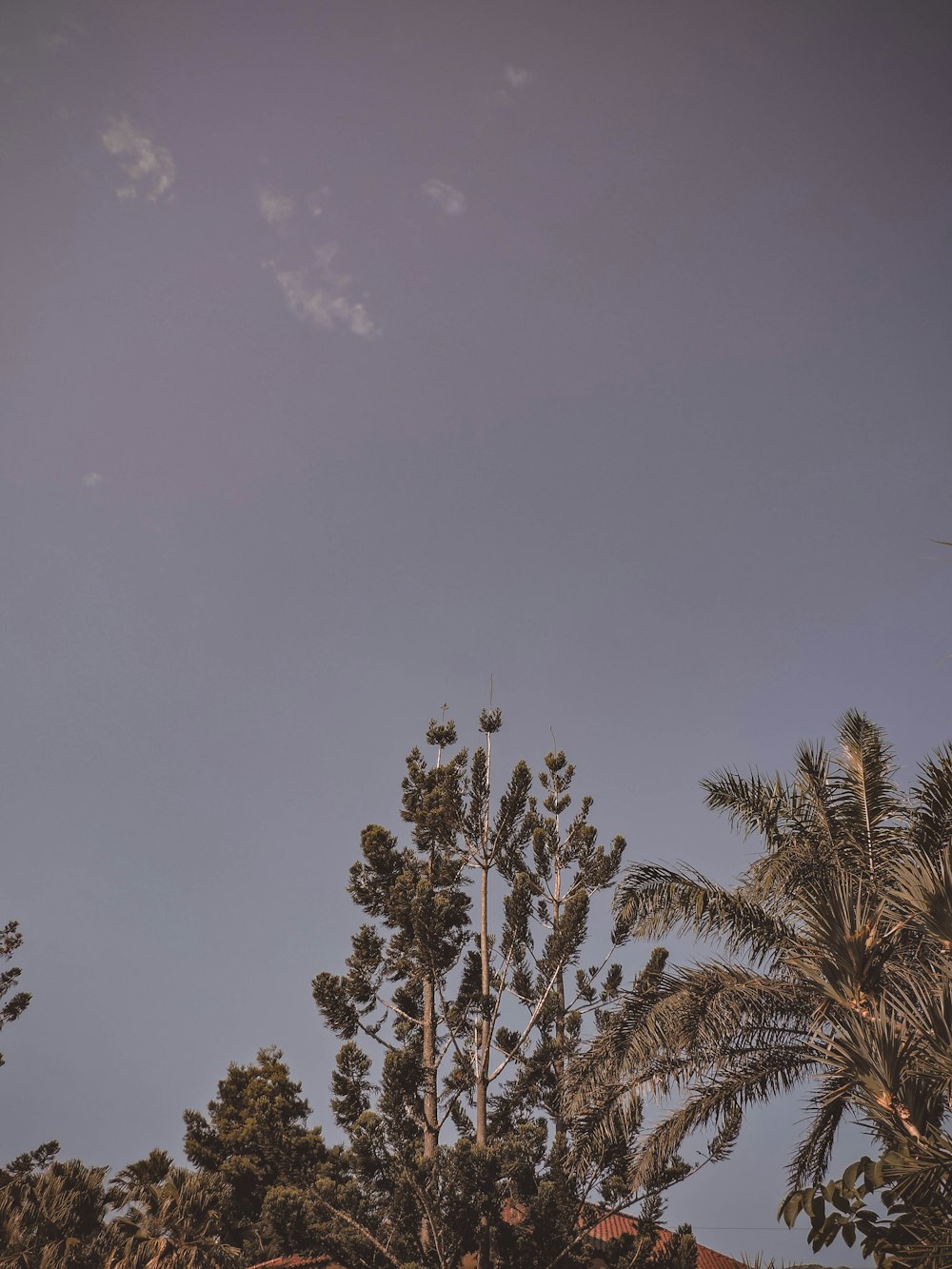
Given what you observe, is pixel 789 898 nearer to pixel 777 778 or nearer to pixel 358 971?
pixel 777 778

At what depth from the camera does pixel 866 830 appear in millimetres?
8930

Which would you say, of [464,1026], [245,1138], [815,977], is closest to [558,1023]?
[464,1026]

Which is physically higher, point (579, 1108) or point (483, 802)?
point (483, 802)

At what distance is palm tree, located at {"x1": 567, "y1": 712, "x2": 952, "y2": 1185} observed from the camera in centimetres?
738

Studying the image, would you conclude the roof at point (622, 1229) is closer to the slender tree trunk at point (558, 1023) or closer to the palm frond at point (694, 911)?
the slender tree trunk at point (558, 1023)

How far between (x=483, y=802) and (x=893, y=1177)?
10373 mm

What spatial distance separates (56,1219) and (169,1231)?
279 centimetres

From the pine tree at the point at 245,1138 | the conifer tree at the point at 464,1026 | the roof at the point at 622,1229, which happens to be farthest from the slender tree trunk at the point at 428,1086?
the roof at the point at 622,1229

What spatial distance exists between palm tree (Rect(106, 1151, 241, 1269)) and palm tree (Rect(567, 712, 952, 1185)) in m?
5.84

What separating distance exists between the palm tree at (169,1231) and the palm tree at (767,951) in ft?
19.2

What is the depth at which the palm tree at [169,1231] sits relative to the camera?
9.85m

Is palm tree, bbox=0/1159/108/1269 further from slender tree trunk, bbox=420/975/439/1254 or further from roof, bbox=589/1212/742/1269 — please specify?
roof, bbox=589/1212/742/1269

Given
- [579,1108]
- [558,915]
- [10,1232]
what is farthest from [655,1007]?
[10,1232]

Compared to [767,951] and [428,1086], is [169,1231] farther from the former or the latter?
[767,951]
